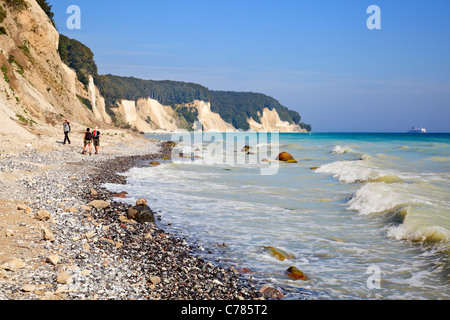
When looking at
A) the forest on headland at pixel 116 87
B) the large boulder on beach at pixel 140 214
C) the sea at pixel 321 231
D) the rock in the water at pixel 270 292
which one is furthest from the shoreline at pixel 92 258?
the forest on headland at pixel 116 87

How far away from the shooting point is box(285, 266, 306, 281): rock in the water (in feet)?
20.9

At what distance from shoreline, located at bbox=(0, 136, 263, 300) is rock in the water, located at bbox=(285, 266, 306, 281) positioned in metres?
0.88

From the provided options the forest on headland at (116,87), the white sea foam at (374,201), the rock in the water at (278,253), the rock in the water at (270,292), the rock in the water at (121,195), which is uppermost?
the forest on headland at (116,87)

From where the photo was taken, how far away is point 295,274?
6.43 metres

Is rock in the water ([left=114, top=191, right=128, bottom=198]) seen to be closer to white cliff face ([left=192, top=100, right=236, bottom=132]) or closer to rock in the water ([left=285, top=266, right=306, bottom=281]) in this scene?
rock in the water ([left=285, top=266, right=306, bottom=281])

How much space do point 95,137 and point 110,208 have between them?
1551 cm

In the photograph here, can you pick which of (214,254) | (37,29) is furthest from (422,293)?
(37,29)

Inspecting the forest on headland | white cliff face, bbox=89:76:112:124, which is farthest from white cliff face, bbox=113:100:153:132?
white cliff face, bbox=89:76:112:124

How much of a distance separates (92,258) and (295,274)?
3583 mm

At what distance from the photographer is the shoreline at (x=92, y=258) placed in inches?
192

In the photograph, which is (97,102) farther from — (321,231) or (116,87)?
(321,231)

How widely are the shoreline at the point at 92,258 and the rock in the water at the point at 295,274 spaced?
2.89 ft

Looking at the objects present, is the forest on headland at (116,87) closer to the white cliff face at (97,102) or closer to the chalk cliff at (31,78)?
the white cliff face at (97,102)

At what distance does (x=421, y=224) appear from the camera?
918 centimetres
